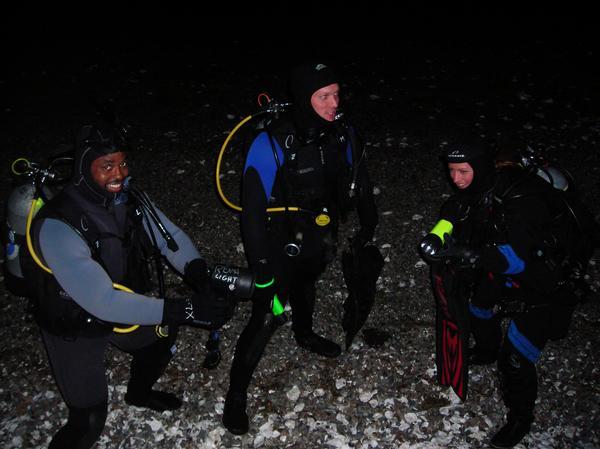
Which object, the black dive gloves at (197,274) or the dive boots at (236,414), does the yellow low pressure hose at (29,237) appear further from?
the dive boots at (236,414)

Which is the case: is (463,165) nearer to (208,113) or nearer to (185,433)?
(185,433)

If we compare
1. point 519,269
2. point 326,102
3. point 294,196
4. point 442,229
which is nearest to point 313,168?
point 294,196

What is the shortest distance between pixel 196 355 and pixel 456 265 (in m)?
3.41

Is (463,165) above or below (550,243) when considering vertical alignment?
above

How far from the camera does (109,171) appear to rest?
12.6 feet

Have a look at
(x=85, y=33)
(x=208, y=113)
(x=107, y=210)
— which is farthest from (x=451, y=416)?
(x=85, y=33)

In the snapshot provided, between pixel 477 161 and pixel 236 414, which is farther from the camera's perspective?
pixel 236 414

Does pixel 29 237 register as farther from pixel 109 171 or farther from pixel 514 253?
pixel 514 253

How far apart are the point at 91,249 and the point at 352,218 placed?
16.2 feet

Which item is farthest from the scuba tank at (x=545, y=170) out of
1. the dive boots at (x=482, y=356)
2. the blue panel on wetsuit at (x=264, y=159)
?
the blue panel on wetsuit at (x=264, y=159)

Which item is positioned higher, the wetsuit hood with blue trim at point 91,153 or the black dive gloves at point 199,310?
the wetsuit hood with blue trim at point 91,153

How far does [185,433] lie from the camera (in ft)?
16.9

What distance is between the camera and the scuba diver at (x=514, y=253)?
160 inches

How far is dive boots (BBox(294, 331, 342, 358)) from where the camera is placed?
5.80 metres
